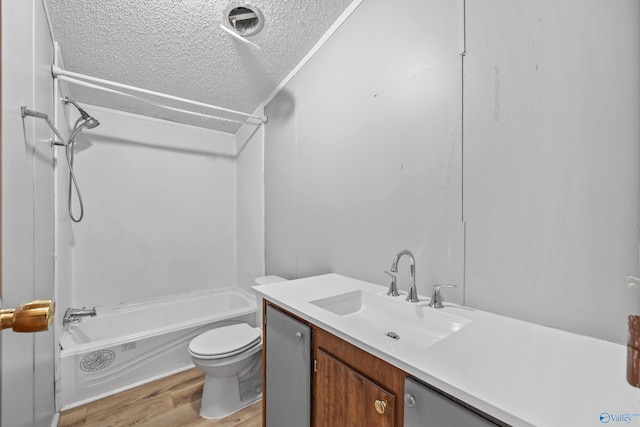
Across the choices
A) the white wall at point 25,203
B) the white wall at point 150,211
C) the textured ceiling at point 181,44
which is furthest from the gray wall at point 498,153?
the white wall at point 150,211

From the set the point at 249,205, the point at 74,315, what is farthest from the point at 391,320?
the point at 74,315

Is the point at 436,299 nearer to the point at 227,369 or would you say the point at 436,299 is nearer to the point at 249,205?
the point at 227,369

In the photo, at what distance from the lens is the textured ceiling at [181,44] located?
1561 millimetres

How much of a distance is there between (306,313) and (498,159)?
0.93 meters

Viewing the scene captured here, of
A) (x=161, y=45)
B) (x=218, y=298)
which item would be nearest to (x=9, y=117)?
(x=161, y=45)

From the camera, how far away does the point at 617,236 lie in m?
0.79

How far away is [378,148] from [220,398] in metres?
1.81

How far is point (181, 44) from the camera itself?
71.1 inches

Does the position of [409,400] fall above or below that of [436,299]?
below

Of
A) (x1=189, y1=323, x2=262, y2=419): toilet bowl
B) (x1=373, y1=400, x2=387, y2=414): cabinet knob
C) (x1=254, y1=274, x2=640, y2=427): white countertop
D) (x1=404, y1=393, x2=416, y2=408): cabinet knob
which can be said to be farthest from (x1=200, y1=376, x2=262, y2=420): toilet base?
(x1=404, y1=393, x2=416, y2=408): cabinet knob

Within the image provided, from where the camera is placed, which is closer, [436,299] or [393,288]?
[436,299]

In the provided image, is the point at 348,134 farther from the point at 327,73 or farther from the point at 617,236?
the point at 617,236

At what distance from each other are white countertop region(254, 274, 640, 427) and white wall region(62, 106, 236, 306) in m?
2.39

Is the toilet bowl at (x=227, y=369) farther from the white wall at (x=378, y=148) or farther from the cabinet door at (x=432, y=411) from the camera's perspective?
the cabinet door at (x=432, y=411)
